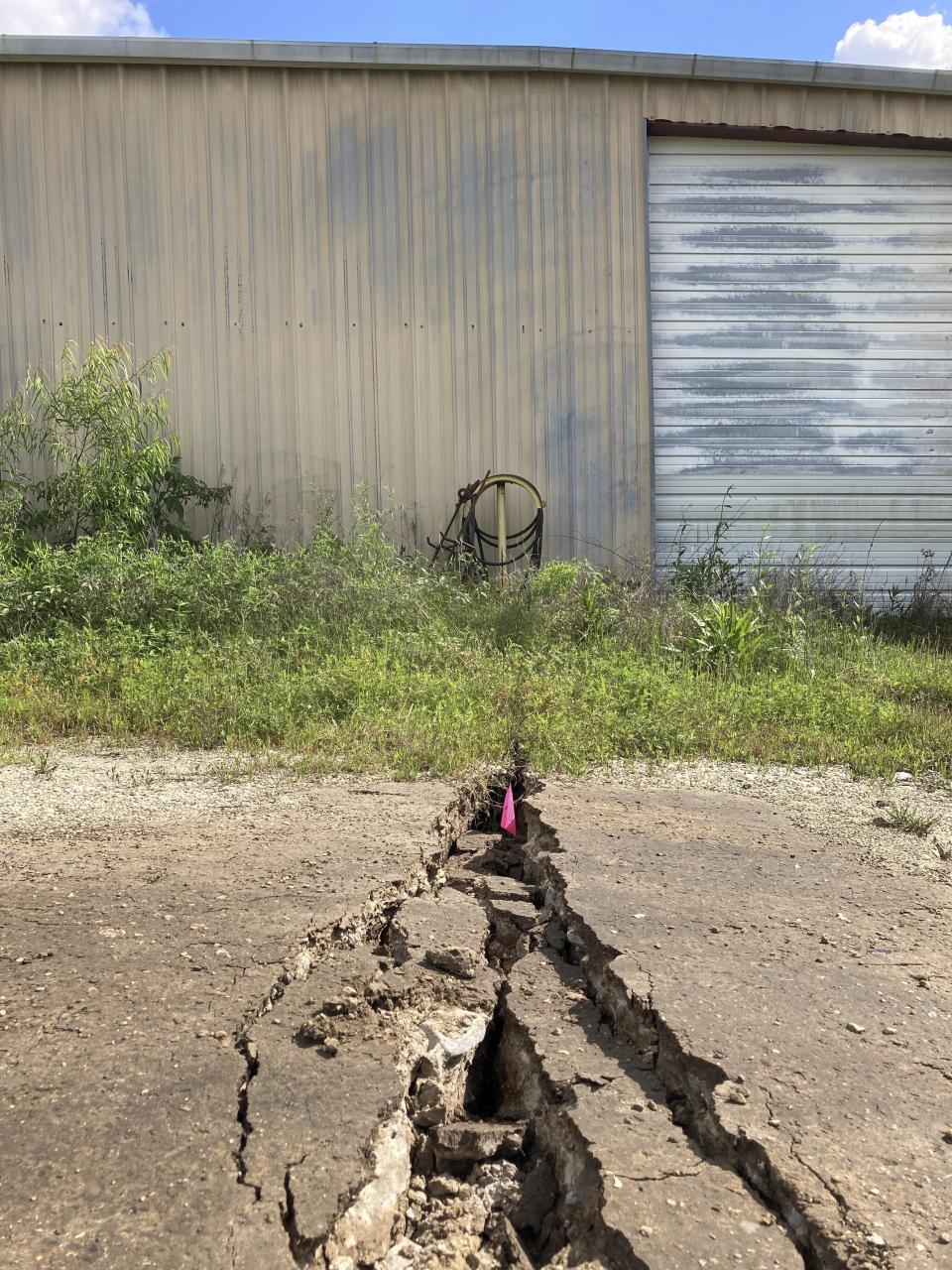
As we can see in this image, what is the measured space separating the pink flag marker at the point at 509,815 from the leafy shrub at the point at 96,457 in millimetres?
4278

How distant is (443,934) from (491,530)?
18.9ft

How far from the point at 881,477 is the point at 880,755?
15.7ft

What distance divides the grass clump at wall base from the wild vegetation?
0.06 feet

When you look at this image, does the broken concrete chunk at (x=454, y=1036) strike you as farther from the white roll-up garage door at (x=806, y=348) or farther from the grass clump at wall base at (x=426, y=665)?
the white roll-up garage door at (x=806, y=348)

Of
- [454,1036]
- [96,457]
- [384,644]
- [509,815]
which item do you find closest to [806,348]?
[384,644]

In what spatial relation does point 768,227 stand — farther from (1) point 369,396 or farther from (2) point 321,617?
(2) point 321,617

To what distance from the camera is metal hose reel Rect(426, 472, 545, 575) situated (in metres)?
7.93

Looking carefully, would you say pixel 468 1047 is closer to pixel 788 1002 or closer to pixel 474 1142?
pixel 474 1142

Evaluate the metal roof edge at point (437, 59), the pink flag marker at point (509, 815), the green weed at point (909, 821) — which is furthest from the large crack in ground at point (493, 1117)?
the metal roof edge at point (437, 59)

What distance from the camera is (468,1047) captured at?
215 centimetres

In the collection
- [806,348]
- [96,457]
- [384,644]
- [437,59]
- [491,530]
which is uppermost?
[437,59]

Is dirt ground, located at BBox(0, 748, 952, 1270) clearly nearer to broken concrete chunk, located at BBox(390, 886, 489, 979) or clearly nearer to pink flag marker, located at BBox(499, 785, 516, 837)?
broken concrete chunk, located at BBox(390, 886, 489, 979)

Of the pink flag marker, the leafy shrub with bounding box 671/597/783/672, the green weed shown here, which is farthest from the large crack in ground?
the leafy shrub with bounding box 671/597/783/672

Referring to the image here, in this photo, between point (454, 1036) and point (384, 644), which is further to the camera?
point (384, 644)
